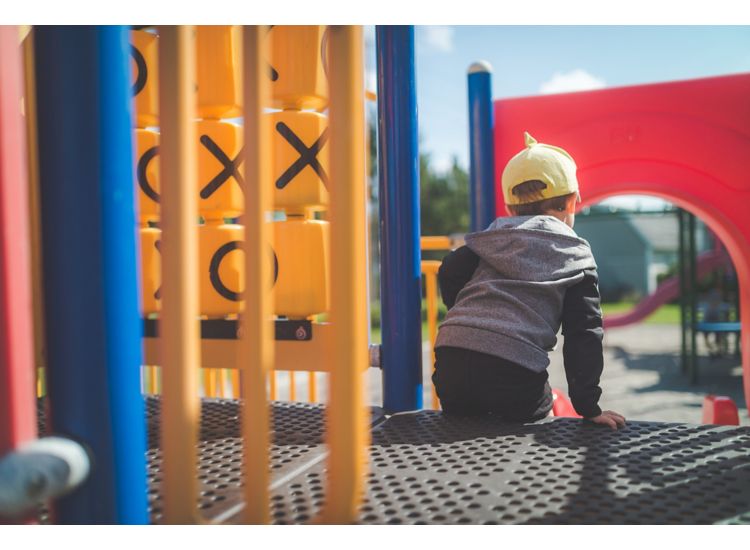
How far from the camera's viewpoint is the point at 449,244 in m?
2.80

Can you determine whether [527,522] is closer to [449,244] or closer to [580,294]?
[580,294]

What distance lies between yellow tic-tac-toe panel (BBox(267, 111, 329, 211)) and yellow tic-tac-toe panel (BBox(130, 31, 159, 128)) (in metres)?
0.43

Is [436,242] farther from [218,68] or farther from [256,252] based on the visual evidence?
[256,252]

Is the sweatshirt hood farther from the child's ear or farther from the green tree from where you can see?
the green tree

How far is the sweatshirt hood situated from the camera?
171 centimetres

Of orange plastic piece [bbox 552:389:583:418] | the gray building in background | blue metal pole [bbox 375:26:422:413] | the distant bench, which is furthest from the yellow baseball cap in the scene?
the gray building in background

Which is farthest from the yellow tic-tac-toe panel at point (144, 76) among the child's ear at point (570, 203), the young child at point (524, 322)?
the child's ear at point (570, 203)

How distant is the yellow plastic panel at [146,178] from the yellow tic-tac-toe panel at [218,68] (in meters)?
0.21

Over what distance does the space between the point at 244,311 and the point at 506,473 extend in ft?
2.47

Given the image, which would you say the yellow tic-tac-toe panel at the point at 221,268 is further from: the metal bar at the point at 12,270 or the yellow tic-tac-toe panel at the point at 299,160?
the metal bar at the point at 12,270

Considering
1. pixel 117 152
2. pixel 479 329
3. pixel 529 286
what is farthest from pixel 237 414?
pixel 117 152

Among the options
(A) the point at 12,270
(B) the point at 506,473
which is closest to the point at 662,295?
(B) the point at 506,473

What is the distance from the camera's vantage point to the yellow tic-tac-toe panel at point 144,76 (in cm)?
203

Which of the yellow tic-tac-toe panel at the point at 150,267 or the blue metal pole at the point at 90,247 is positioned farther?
the yellow tic-tac-toe panel at the point at 150,267
